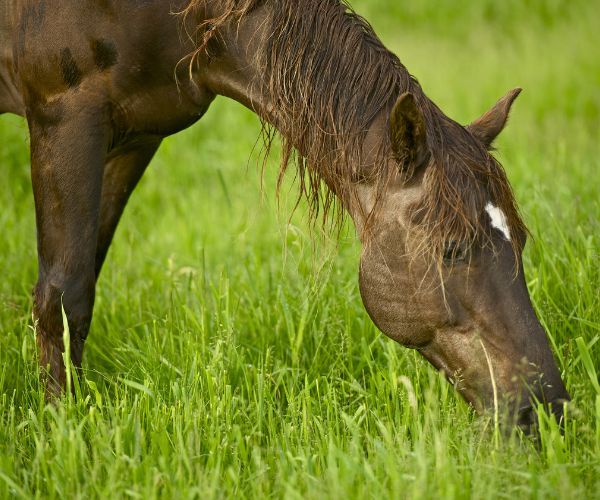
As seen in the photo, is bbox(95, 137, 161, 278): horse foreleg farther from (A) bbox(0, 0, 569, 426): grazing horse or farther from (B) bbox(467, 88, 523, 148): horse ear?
(B) bbox(467, 88, 523, 148): horse ear

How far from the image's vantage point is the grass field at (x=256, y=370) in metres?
2.49

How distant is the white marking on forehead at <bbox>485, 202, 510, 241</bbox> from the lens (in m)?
2.63

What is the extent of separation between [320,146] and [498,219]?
0.67 metres

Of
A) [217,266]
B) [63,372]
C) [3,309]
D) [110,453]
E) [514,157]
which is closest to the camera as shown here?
[110,453]

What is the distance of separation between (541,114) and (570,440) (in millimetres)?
5086

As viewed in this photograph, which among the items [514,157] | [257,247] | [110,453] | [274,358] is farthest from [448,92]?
[110,453]

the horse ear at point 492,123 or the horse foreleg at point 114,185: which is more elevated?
the horse ear at point 492,123

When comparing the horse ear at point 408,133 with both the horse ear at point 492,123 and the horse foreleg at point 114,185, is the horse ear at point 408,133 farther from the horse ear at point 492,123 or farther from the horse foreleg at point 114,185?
the horse foreleg at point 114,185

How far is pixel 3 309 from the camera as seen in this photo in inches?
149

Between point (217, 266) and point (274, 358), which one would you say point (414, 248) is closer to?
point (274, 358)

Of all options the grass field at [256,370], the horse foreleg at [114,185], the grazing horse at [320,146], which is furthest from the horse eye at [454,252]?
the horse foreleg at [114,185]

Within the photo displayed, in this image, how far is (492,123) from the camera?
116 inches

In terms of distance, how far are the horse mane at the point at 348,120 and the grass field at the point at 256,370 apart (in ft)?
0.91

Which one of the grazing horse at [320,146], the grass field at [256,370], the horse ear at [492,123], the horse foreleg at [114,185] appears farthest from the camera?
the horse foreleg at [114,185]
